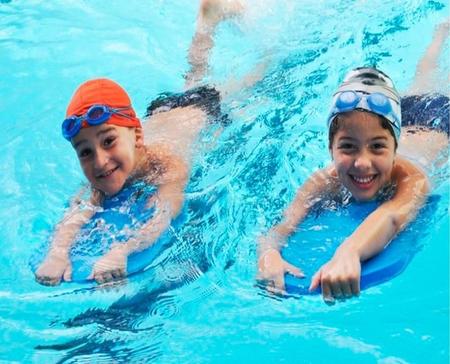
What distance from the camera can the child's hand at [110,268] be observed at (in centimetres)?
404

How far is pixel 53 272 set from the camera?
4098 millimetres

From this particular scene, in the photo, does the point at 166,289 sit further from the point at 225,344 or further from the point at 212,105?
the point at 212,105

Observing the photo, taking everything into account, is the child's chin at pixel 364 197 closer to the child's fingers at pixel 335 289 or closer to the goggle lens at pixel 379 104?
the goggle lens at pixel 379 104

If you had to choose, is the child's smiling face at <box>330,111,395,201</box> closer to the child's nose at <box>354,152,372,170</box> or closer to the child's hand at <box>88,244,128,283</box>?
the child's nose at <box>354,152,372,170</box>

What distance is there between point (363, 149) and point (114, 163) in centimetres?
159

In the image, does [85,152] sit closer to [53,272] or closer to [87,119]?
[87,119]

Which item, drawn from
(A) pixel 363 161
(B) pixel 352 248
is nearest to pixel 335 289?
(B) pixel 352 248

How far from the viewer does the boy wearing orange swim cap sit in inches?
164

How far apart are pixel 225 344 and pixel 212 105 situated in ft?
7.19

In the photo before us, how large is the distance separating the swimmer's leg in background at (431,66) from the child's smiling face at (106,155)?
2.19 meters

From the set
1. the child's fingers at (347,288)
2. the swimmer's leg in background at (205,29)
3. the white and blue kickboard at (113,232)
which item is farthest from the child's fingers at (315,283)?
the swimmer's leg in background at (205,29)

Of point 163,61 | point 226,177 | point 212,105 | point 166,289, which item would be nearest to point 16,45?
point 163,61

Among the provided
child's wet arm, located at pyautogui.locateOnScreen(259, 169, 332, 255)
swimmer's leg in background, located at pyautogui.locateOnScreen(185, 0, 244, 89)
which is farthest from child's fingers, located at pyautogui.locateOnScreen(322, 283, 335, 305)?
swimmer's leg in background, located at pyautogui.locateOnScreen(185, 0, 244, 89)

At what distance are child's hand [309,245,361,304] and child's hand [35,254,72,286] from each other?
151cm
